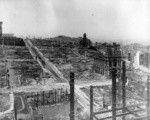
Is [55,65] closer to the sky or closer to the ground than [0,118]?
closer to the sky

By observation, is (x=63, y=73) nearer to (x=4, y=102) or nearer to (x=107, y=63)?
(x=107, y=63)

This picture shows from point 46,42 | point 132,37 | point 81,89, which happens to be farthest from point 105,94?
point 132,37

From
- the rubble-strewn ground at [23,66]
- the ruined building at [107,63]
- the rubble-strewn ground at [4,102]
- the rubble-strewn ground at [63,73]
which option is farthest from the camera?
the ruined building at [107,63]

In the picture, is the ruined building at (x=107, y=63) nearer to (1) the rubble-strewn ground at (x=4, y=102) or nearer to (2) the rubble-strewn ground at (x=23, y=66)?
(2) the rubble-strewn ground at (x=23, y=66)

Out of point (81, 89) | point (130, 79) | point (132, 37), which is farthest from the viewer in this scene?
point (132, 37)

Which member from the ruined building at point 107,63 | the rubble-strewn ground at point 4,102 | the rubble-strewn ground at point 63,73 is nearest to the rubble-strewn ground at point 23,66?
the rubble-strewn ground at point 63,73

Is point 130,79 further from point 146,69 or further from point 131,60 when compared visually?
point 131,60

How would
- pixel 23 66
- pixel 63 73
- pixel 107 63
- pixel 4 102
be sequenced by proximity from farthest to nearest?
1. pixel 23 66
2. pixel 63 73
3. pixel 107 63
4. pixel 4 102

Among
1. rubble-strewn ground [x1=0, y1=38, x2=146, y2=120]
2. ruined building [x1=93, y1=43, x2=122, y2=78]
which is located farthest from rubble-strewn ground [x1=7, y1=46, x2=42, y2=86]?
ruined building [x1=93, y1=43, x2=122, y2=78]

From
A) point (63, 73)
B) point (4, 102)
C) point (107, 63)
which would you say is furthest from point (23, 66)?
point (4, 102)

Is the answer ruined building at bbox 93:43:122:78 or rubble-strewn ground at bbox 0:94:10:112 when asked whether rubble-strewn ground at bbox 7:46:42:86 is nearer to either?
rubble-strewn ground at bbox 0:94:10:112

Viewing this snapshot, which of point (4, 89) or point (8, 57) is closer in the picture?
point (4, 89)
